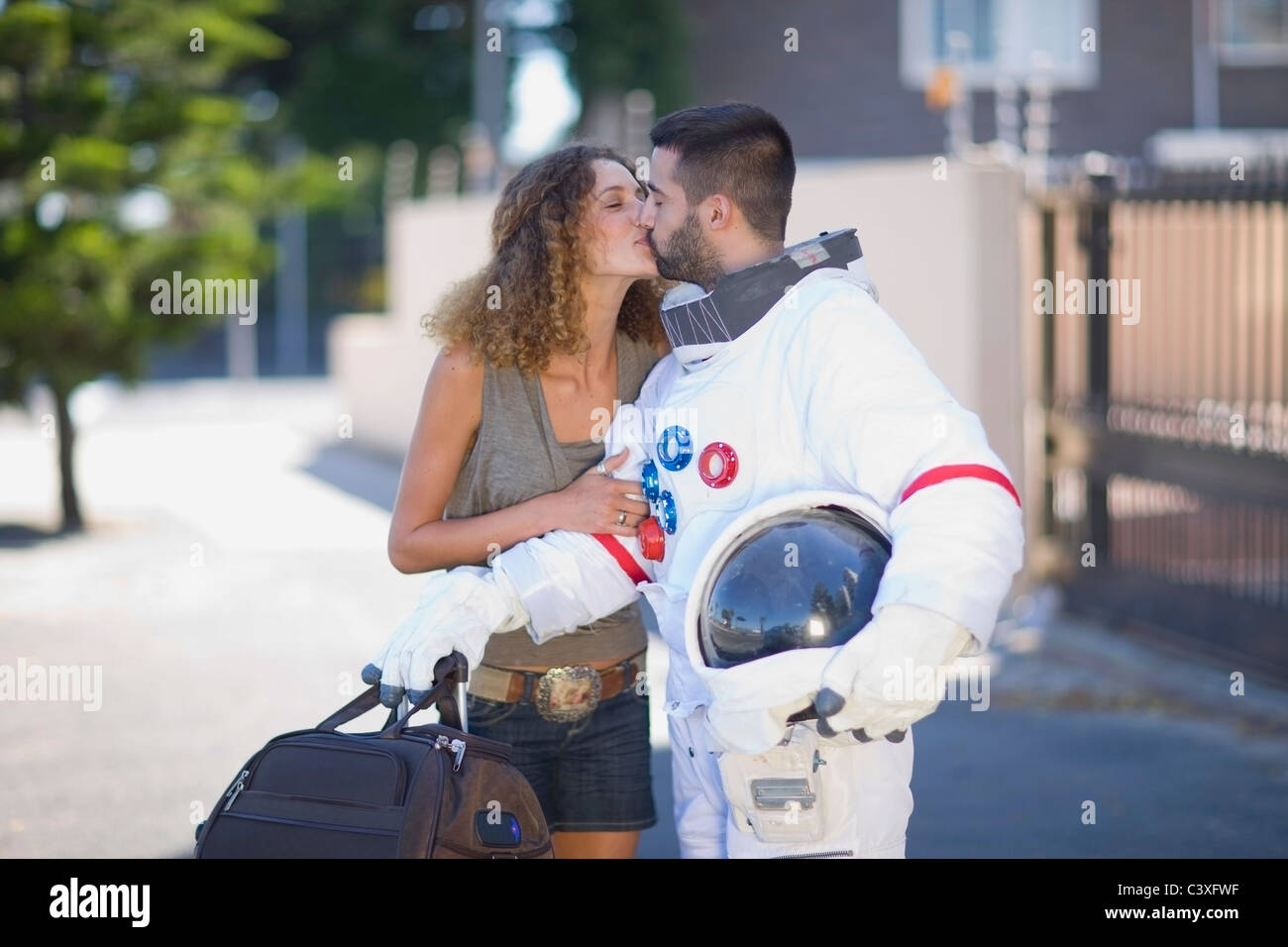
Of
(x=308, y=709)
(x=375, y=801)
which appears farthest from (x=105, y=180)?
(x=375, y=801)

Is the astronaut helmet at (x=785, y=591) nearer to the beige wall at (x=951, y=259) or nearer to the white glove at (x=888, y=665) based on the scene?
the white glove at (x=888, y=665)

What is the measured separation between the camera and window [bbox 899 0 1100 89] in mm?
23547

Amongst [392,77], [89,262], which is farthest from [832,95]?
[89,262]

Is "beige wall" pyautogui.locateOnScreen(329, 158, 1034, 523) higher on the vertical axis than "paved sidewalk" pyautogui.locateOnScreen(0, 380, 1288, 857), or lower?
higher

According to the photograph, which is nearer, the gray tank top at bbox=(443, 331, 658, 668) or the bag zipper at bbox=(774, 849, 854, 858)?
the bag zipper at bbox=(774, 849, 854, 858)

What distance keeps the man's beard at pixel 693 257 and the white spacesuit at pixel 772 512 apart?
1.2 inches

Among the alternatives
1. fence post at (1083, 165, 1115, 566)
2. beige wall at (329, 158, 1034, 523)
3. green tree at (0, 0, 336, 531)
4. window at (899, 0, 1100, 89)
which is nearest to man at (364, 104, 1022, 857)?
beige wall at (329, 158, 1034, 523)

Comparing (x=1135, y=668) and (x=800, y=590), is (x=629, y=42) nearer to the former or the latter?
(x=1135, y=668)

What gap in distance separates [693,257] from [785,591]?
0.71 metres

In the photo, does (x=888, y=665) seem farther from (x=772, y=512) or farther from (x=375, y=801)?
(x=375, y=801)

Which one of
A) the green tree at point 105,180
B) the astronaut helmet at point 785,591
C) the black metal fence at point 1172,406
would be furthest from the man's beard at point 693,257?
the green tree at point 105,180

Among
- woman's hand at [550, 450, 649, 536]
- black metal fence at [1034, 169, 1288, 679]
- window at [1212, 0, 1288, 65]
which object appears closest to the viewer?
woman's hand at [550, 450, 649, 536]

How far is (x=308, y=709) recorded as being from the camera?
276 inches

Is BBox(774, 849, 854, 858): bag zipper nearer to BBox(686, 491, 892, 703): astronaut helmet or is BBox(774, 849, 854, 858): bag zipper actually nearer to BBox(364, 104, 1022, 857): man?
BBox(364, 104, 1022, 857): man
